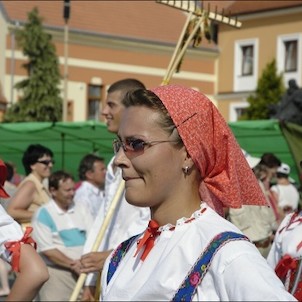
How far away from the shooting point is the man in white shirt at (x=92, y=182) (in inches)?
412

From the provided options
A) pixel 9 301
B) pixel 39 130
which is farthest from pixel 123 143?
pixel 39 130

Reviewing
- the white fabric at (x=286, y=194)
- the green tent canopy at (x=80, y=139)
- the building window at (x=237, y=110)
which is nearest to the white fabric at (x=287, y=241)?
the white fabric at (x=286, y=194)

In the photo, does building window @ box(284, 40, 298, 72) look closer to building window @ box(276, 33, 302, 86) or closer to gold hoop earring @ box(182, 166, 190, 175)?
building window @ box(276, 33, 302, 86)

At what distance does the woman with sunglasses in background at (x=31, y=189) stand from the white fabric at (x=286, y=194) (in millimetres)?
3527

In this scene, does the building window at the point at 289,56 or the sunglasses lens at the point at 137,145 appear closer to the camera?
the sunglasses lens at the point at 137,145

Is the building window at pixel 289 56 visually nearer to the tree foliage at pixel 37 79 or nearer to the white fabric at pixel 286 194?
the tree foliage at pixel 37 79

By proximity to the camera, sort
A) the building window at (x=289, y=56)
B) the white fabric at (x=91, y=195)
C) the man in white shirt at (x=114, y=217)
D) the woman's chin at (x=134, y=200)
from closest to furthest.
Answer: the woman's chin at (x=134, y=200)
the man in white shirt at (x=114, y=217)
the white fabric at (x=91, y=195)
the building window at (x=289, y=56)

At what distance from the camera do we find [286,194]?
464 inches

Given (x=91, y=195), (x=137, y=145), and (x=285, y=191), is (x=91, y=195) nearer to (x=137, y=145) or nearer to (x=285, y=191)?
(x=285, y=191)

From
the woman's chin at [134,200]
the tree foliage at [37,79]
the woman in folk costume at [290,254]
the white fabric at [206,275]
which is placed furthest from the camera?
the tree foliage at [37,79]

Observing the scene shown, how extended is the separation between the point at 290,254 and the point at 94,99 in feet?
123

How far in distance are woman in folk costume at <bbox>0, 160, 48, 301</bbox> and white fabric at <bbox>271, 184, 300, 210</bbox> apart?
8.19m

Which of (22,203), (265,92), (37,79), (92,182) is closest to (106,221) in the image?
(22,203)

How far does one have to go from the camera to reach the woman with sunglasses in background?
8.52 m
